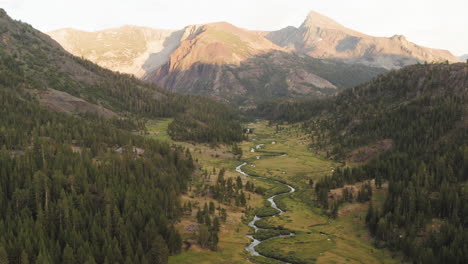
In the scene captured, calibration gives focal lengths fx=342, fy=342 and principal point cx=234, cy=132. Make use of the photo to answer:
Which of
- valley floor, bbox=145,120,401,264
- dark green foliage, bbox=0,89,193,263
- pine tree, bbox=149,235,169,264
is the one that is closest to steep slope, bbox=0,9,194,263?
dark green foliage, bbox=0,89,193,263

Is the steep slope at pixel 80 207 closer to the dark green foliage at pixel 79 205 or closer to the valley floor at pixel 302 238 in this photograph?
the dark green foliage at pixel 79 205

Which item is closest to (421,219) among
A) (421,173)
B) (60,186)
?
(421,173)

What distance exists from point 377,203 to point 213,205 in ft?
237

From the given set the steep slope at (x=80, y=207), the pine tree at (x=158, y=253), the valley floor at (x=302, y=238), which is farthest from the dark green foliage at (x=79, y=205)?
the valley floor at (x=302, y=238)

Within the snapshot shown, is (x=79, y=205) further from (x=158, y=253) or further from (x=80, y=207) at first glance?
(x=158, y=253)

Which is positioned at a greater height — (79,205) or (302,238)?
(79,205)

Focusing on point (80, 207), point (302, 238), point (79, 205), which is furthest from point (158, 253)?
point (302, 238)

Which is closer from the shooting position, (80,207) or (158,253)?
(158,253)

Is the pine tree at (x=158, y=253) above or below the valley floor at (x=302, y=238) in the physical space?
above

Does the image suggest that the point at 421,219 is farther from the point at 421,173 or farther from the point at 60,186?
the point at 60,186

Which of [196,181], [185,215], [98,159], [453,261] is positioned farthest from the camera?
[196,181]

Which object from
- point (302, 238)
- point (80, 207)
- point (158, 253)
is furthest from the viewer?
point (302, 238)

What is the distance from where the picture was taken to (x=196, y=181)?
651 ft

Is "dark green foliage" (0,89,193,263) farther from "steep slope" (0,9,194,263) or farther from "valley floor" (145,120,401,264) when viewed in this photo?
"valley floor" (145,120,401,264)
